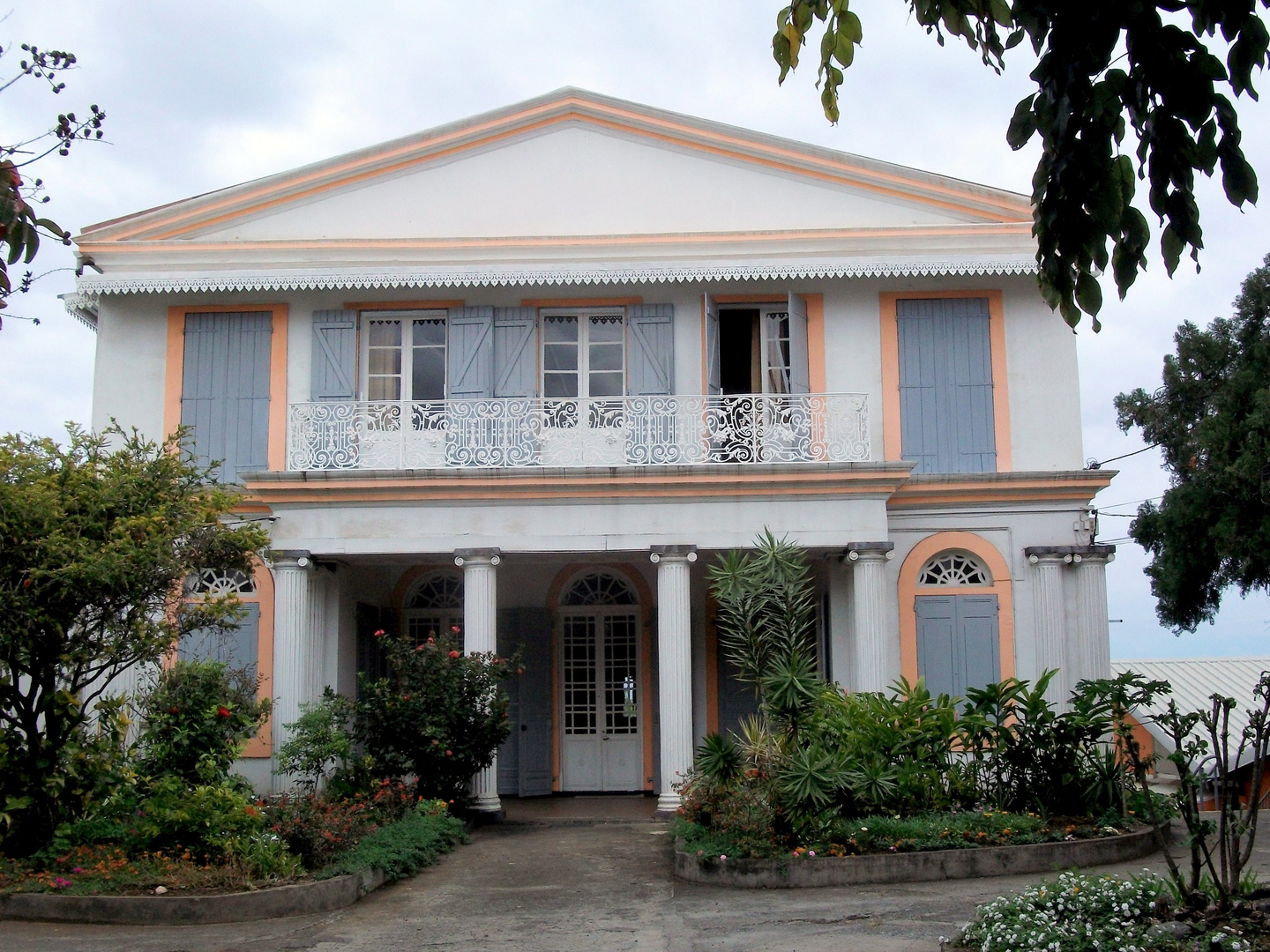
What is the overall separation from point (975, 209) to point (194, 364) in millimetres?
9712

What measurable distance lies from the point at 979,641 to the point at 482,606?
5.84 meters

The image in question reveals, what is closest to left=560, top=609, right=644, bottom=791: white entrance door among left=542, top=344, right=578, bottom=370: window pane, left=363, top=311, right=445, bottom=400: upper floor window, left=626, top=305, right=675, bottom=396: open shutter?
left=626, top=305, right=675, bottom=396: open shutter

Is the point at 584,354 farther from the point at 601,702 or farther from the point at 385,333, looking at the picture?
→ the point at 601,702

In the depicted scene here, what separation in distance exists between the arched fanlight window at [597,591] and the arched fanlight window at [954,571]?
13.4 feet

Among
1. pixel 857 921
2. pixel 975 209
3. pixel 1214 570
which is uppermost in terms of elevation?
pixel 975 209

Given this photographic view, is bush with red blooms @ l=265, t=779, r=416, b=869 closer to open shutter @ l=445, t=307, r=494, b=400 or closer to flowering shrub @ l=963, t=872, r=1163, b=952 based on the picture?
open shutter @ l=445, t=307, r=494, b=400

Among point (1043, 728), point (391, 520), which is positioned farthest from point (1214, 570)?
point (391, 520)

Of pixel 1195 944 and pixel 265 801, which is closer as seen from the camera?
pixel 1195 944

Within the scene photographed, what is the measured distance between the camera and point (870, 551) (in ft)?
49.3

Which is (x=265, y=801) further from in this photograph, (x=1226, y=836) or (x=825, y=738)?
(x=1226, y=836)

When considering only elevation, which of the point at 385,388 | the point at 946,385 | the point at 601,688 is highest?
the point at 385,388

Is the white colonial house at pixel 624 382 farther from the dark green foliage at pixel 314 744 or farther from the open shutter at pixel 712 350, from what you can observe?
the dark green foliage at pixel 314 744

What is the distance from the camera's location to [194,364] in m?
16.5

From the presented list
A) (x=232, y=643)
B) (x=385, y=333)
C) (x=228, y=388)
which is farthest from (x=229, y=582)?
(x=385, y=333)
